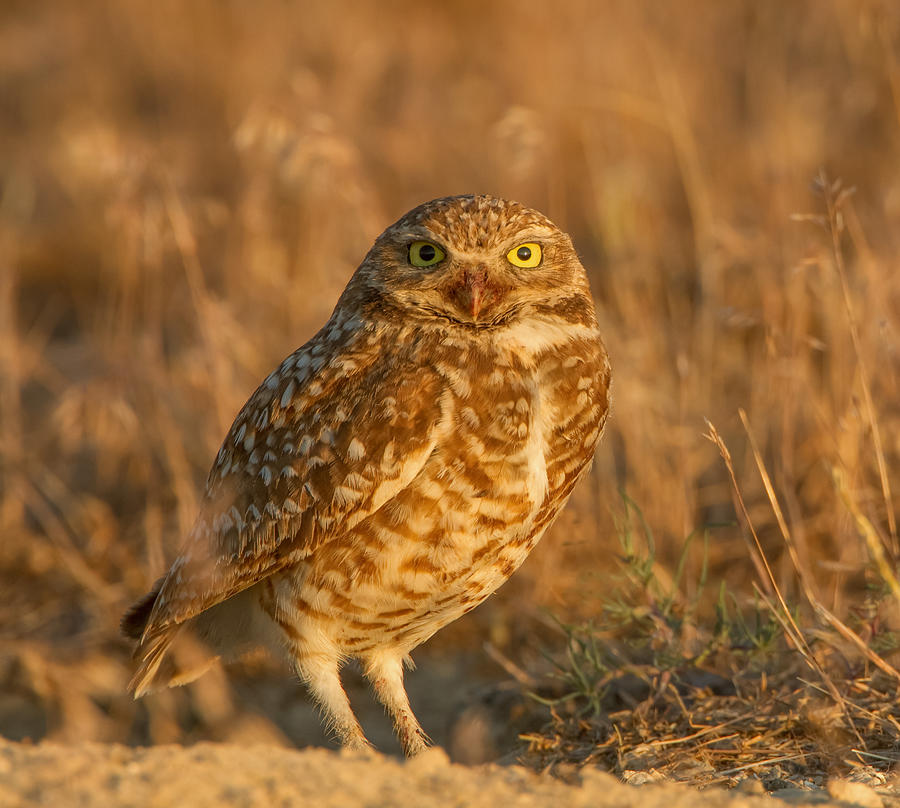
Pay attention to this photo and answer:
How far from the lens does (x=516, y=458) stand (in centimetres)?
304

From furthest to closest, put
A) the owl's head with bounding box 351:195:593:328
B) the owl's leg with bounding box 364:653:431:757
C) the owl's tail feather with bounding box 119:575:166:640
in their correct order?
the owl's tail feather with bounding box 119:575:166:640 < the owl's leg with bounding box 364:653:431:757 < the owl's head with bounding box 351:195:593:328

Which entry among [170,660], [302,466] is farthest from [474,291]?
[170,660]

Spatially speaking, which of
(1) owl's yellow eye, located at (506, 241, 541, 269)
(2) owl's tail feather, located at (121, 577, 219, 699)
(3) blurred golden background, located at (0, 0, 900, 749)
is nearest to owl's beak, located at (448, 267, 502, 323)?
(1) owl's yellow eye, located at (506, 241, 541, 269)

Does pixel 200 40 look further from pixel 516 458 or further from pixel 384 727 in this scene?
pixel 516 458

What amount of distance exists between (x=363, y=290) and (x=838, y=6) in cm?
594

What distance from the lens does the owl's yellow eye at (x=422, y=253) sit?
329 centimetres

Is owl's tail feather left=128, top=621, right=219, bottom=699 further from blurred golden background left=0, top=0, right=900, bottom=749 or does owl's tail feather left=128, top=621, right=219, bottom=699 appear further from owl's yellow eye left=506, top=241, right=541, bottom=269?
owl's yellow eye left=506, top=241, right=541, bottom=269

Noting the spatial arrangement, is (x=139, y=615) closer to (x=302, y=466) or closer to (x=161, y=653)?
(x=161, y=653)

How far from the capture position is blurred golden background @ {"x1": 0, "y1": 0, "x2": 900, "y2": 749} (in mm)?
4508

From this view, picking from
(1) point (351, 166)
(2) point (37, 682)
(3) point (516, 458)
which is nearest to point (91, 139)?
(1) point (351, 166)

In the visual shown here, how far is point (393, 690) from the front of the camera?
A: 3.58 metres

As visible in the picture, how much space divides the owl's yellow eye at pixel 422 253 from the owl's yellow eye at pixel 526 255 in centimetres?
21

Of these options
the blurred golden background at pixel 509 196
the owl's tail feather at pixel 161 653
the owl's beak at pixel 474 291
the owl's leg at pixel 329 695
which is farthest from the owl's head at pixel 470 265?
the owl's tail feather at pixel 161 653

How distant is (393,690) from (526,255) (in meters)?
1.35
